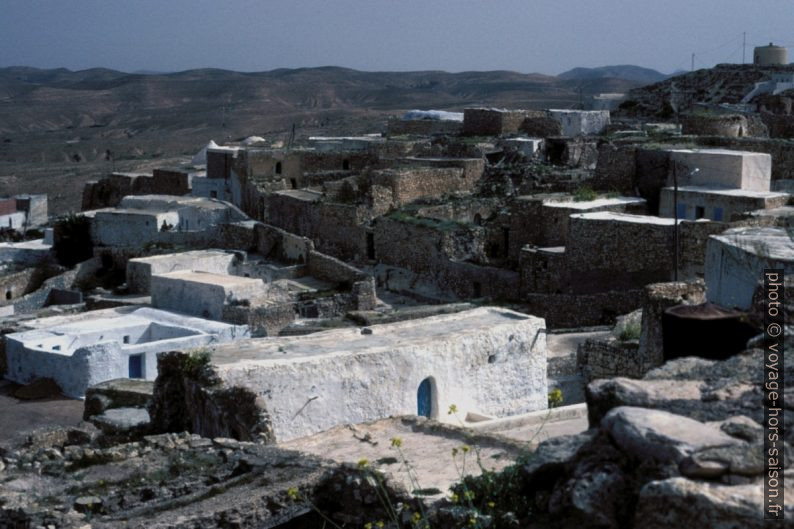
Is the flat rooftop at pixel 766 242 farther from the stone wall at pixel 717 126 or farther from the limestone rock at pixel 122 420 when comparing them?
the stone wall at pixel 717 126

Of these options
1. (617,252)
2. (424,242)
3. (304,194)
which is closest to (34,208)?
(304,194)

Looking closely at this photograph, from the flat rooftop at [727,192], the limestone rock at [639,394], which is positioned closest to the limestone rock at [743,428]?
the limestone rock at [639,394]

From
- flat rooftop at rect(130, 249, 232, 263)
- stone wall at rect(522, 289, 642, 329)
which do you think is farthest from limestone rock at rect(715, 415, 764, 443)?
flat rooftop at rect(130, 249, 232, 263)

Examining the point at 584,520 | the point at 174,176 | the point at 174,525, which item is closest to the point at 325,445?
the point at 174,525

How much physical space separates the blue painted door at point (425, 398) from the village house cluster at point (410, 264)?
0.01m

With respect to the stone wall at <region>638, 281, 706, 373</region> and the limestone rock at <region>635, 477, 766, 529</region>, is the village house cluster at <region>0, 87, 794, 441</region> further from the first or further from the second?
the limestone rock at <region>635, 477, 766, 529</region>

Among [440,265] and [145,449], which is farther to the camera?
[440,265]

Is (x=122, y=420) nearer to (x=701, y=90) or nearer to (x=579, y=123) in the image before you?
(x=579, y=123)

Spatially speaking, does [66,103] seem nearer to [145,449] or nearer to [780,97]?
[780,97]

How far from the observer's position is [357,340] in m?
11.0

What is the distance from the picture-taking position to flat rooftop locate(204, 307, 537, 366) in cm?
1000

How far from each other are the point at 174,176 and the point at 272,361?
2168 cm

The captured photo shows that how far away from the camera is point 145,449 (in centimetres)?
762

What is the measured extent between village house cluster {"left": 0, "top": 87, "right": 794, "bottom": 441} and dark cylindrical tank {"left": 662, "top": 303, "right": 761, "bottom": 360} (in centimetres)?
11
